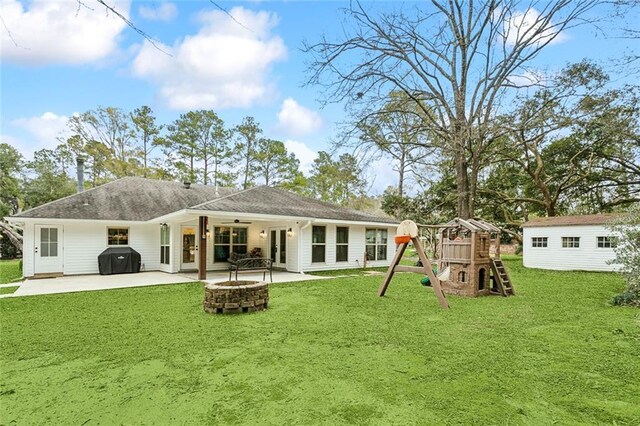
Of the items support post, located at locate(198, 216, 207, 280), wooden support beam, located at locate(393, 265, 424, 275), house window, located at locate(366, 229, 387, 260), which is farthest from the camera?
house window, located at locate(366, 229, 387, 260)

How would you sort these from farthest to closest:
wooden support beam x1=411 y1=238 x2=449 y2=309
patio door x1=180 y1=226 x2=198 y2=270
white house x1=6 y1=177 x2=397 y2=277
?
patio door x1=180 y1=226 x2=198 y2=270
white house x1=6 y1=177 x2=397 y2=277
wooden support beam x1=411 y1=238 x2=449 y2=309

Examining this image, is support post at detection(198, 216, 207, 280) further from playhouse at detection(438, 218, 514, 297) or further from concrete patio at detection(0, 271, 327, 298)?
playhouse at detection(438, 218, 514, 297)

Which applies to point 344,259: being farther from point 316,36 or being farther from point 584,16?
point 584,16

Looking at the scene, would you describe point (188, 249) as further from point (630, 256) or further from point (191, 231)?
point (630, 256)

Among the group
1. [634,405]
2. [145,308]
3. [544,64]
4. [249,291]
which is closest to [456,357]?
[634,405]

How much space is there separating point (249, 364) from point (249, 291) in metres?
2.61

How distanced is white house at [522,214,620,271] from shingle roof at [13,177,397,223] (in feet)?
25.5

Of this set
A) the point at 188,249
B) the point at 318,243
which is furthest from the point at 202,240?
the point at 318,243

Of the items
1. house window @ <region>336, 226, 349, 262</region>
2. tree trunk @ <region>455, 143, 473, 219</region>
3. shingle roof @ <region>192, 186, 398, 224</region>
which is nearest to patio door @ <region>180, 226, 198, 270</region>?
shingle roof @ <region>192, 186, 398, 224</region>

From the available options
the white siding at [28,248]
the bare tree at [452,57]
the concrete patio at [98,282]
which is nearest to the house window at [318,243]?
the concrete patio at [98,282]

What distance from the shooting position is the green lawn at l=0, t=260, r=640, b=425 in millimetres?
2750

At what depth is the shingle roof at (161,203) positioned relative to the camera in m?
11.5

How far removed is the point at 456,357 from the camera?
397 cm

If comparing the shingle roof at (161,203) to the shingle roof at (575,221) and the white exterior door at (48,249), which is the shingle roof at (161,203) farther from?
the shingle roof at (575,221)
